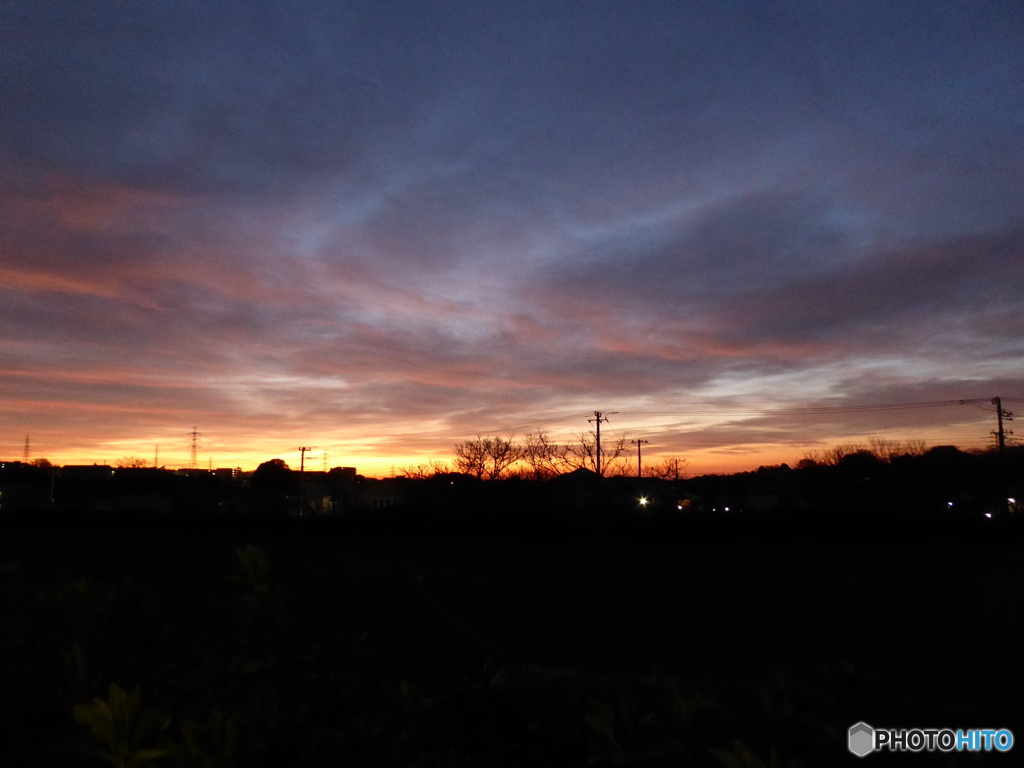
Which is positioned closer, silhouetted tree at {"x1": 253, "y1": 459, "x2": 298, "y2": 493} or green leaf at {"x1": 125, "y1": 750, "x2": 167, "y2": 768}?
green leaf at {"x1": 125, "y1": 750, "x2": 167, "y2": 768}

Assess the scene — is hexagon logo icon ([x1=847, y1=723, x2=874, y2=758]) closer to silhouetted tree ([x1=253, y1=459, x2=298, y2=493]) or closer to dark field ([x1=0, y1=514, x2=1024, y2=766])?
dark field ([x1=0, y1=514, x2=1024, y2=766])

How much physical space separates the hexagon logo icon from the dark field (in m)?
0.04

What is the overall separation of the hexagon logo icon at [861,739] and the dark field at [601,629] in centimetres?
4

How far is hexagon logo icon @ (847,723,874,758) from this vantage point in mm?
2445

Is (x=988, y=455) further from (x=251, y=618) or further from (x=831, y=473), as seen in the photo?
(x=251, y=618)

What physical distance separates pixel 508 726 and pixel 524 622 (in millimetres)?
8656

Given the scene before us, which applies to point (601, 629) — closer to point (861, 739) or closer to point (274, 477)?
point (861, 739)

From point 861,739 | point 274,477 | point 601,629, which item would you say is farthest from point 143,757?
point 274,477

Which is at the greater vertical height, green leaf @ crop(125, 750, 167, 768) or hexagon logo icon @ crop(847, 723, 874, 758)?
green leaf @ crop(125, 750, 167, 768)

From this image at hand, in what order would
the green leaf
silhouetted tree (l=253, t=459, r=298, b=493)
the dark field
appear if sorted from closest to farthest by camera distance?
1. the green leaf
2. the dark field
3. silhouetted tree (l=253, t=459, r=298, b=493)

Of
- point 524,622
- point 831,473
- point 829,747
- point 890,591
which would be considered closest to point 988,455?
point 831,473

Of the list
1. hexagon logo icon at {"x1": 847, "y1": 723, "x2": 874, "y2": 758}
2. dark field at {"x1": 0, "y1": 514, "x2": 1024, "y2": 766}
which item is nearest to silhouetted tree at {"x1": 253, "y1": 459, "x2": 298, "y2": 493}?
Answer: dark field at {"x1": 0, "y1": 514, "x2": 1024, "y2": 766}

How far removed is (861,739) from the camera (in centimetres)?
253

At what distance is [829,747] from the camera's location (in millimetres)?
2365
